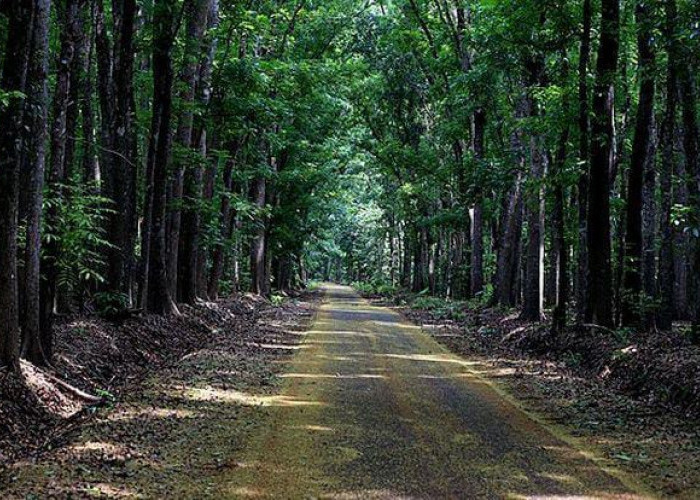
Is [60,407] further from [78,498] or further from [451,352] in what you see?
[451,352]

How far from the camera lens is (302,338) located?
1889 centimetres

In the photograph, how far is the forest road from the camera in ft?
20.2

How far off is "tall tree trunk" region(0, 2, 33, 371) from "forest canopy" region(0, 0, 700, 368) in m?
0.02

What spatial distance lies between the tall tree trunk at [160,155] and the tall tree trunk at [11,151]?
704 centimetres

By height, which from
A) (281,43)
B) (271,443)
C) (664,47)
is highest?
(281,43)

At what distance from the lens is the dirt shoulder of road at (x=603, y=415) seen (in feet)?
23.1

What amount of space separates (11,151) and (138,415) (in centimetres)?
344

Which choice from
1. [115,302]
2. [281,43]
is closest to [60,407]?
[115,302]

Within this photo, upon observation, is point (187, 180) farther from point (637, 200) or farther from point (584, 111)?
point (637, 200)

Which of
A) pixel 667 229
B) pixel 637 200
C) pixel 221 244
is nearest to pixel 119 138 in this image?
pixel 221 244

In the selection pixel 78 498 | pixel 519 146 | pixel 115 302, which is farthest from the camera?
pixel 519 146

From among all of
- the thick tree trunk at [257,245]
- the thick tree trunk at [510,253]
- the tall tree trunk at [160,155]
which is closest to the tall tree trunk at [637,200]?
the thick tree trunk at [510,253]

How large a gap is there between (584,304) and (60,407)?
37.8 ft

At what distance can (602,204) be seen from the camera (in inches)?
604
